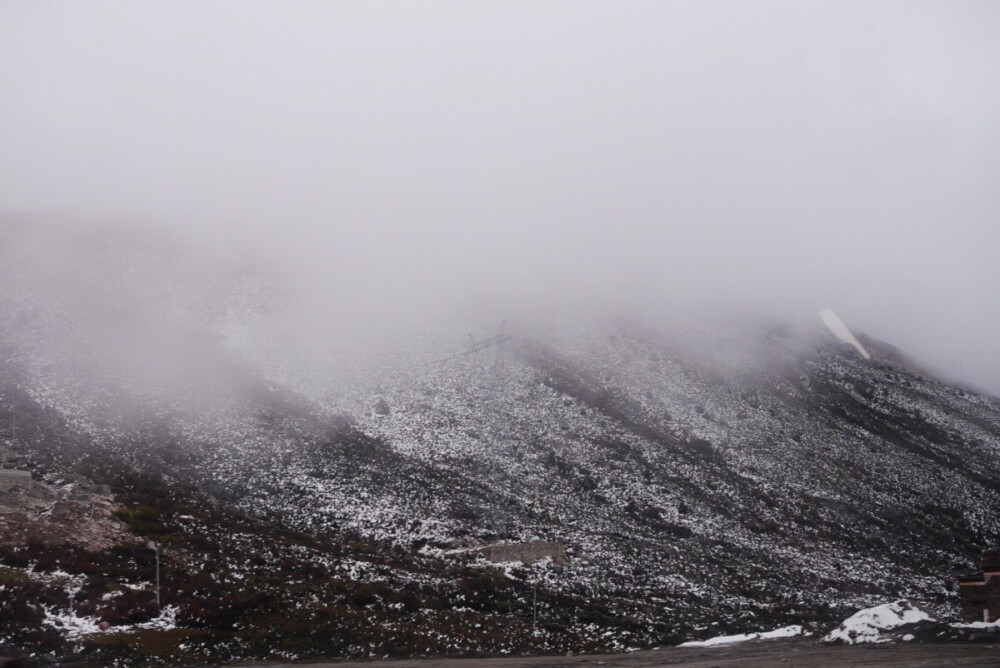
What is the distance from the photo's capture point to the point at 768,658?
33281mm

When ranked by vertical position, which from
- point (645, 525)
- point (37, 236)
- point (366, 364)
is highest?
point (37, 236)

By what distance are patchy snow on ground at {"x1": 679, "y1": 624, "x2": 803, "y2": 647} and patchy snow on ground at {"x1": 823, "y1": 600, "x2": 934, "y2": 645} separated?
2.54 metres

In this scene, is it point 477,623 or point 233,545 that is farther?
point 233,545

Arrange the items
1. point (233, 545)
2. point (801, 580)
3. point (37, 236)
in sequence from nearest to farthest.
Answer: point (233, 545)
point (801, 580)
point (37, 236)

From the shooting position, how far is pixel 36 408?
2281 inches

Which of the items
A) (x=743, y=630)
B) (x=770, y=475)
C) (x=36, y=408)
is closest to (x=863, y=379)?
(x=770, y=475)

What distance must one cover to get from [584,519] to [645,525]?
4.42 metres

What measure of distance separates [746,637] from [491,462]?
2528 centimetres

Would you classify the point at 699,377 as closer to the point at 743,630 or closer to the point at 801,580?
the point at 801,580

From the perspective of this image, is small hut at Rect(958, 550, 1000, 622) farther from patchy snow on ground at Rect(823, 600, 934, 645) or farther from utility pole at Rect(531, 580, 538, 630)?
utility pole at Rect(531, 580, 538, 630)

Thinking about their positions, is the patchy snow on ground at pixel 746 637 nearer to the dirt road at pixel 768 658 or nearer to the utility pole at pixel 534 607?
the dirt road at pixel 768 658

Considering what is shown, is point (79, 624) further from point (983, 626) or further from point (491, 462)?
point (983, 626)

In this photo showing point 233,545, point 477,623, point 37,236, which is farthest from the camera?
point 37,236

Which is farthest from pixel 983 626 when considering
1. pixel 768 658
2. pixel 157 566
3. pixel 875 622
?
pixel 157 566
